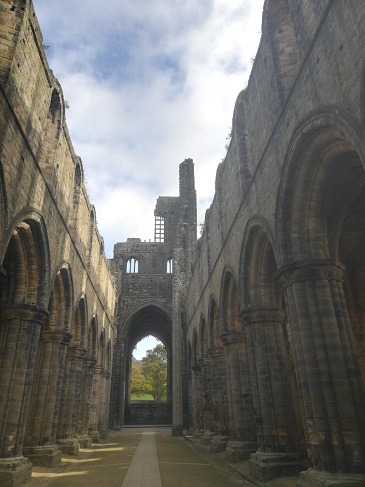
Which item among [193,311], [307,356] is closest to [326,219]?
[307,356]

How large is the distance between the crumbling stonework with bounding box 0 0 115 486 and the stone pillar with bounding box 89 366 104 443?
5.13m

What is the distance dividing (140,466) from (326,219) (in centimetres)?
747

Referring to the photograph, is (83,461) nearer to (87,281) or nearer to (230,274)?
(87,281)

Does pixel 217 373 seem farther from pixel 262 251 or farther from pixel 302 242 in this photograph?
pixel 302 242

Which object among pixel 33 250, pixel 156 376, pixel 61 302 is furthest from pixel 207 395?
pixel 156 376

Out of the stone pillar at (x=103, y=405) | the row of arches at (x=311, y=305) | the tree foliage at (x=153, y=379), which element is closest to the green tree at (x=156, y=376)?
the tree foliage at (x=153, y=379)

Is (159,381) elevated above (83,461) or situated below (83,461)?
above

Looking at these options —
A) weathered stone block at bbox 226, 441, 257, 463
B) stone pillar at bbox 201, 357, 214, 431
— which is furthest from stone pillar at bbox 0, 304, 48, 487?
stone pillar at bbox 201, 357, 214, 431

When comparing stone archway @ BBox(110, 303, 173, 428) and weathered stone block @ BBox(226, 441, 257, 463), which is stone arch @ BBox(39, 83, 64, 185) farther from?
stone archway @ BBox(110, 303, 173, 428)

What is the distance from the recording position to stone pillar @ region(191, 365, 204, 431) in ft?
63.0

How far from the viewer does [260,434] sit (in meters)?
8.07

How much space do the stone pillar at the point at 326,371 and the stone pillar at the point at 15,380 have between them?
5.23 metres

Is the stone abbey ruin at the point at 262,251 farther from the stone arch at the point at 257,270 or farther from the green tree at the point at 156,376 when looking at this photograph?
the green tree at the point at 156,376

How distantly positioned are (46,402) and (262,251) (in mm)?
6861
